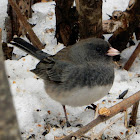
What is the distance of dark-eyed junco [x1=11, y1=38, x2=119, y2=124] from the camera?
5.18ft

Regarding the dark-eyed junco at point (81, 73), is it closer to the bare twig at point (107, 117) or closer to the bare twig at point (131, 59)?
the bare twig at point (107, 117)

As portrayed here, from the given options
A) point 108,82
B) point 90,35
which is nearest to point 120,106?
point 108,82

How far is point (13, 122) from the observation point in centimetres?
39

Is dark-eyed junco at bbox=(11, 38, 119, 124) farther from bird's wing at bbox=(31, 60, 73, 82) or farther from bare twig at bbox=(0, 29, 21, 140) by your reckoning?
bare twig at bbox=(0, 29, 21, 140)

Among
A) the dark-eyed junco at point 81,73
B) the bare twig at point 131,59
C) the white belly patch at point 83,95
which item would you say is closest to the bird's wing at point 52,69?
the dark-eyed junco at point 81,73

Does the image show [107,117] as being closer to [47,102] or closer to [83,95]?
[83,95]

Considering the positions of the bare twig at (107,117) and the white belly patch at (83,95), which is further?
the white belly patch at (83,95)

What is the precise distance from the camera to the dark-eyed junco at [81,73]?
5.18 feet

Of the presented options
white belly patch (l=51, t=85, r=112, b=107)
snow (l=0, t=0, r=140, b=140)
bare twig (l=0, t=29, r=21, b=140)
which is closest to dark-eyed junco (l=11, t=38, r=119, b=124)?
white belly patch (l=51, t=85, r=112, b=107)

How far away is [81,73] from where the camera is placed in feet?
5.26

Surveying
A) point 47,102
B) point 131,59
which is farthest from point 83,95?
point 131,59

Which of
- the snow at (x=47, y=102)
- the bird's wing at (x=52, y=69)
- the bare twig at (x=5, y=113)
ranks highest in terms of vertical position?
the bare twig at (x=5, y=113)

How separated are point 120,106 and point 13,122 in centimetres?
92

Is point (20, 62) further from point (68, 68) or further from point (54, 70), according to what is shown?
point (68, 68)
